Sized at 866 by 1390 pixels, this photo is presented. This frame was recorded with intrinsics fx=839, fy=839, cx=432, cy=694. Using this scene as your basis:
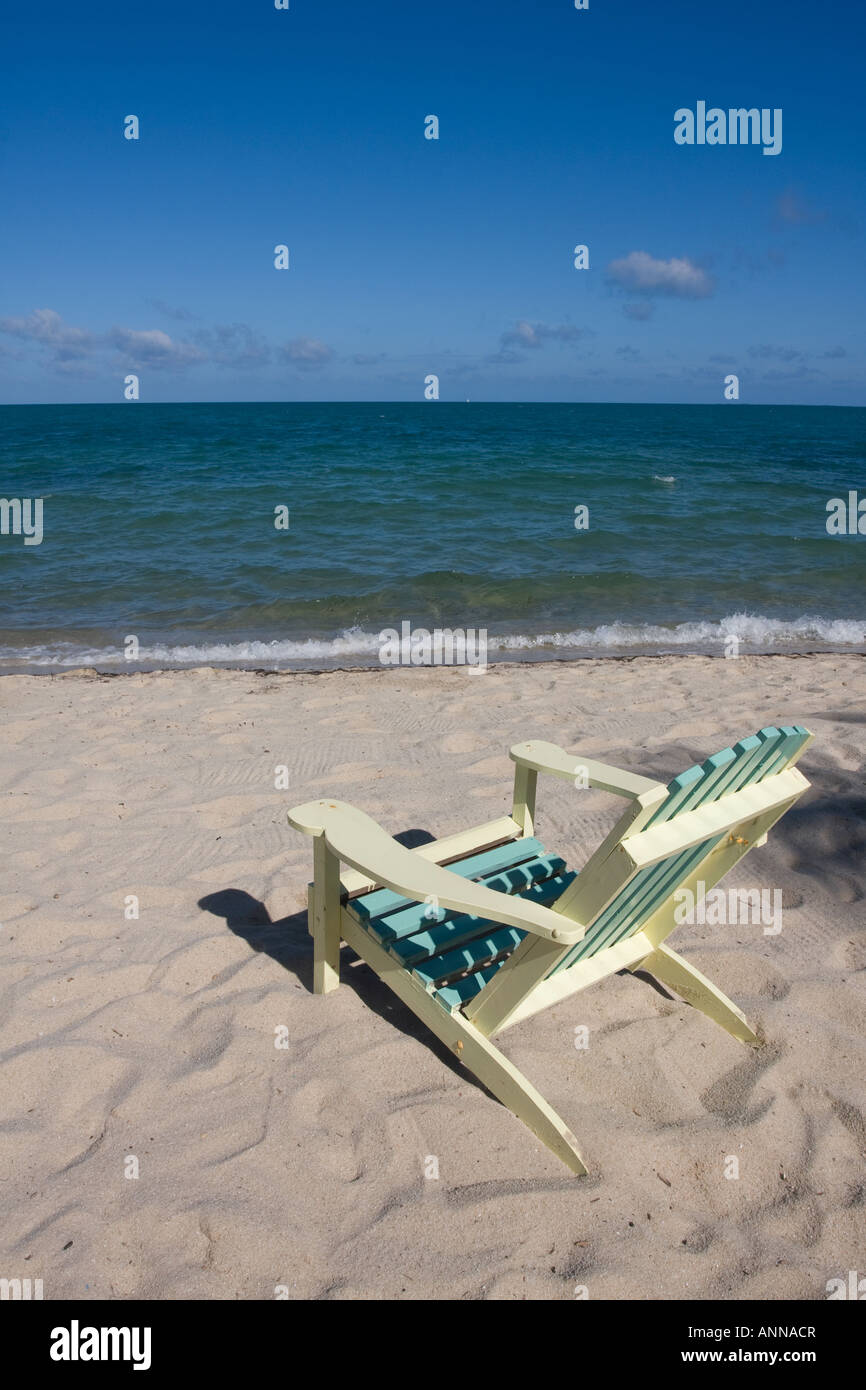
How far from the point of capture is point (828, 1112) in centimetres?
253

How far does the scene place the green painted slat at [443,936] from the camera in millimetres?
2762

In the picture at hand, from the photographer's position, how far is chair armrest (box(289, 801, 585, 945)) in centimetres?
221

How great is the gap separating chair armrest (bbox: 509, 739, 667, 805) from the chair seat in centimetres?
39

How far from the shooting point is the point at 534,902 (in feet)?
9.05

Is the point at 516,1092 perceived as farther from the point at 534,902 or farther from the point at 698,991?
the point at 698,991

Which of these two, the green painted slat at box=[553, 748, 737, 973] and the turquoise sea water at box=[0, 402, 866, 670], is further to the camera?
the turquoise sea water at box=[0, 402, 866, 670]

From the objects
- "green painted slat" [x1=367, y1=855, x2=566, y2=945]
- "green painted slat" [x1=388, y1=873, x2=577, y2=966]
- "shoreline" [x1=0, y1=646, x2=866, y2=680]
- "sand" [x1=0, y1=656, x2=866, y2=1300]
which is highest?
"shoreline" [x1=0, y1=646, x2=866, y2=680]

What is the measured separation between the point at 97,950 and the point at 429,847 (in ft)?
4.44

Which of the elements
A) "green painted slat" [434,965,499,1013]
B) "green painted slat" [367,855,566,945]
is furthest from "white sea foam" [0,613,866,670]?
"green painted slat" [434,965,499,1013]

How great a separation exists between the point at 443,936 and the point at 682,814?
3.22ft

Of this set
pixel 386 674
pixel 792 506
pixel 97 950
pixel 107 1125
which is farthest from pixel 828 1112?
pixel 792 506

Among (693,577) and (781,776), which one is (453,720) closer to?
(781,776)

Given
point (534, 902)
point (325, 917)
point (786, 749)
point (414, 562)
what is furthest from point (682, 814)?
point (414, 562)

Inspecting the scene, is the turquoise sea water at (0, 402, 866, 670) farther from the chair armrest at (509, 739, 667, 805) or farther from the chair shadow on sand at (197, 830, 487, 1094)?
the chair armrest at (509, 739, 667, 805)
